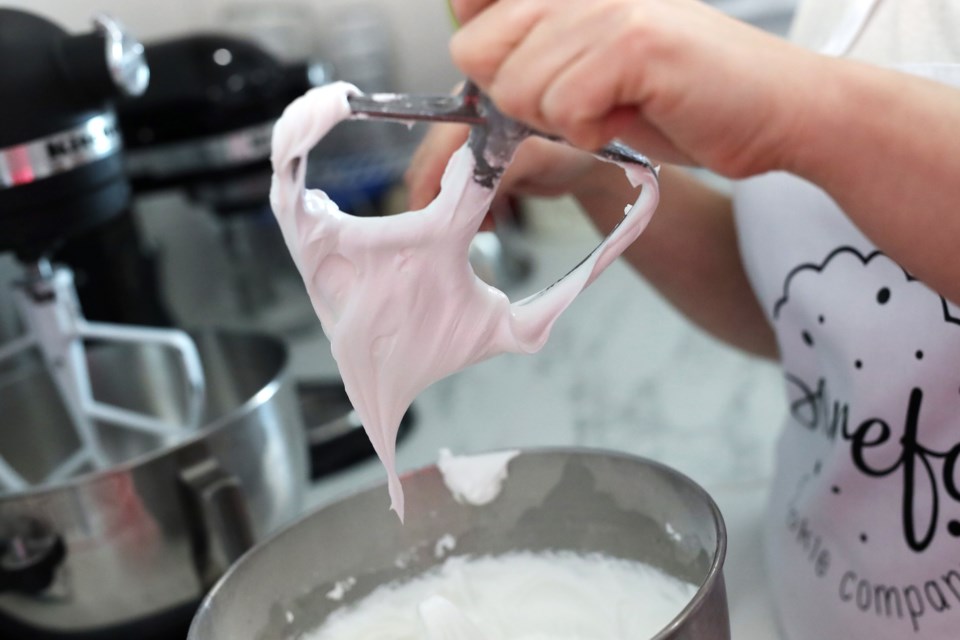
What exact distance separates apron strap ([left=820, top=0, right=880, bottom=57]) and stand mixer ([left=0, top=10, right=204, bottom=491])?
0.39 m

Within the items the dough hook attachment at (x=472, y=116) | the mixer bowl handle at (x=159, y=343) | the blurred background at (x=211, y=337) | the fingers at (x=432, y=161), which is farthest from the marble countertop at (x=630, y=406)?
the dough hook attachment at (x=472, y=116)

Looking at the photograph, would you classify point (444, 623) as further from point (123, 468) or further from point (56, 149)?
point (56, 149)

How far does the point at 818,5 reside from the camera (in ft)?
2.16

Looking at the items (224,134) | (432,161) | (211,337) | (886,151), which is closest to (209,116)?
(224,134)

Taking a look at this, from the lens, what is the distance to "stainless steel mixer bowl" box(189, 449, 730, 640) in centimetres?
41

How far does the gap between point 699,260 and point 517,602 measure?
0.29m

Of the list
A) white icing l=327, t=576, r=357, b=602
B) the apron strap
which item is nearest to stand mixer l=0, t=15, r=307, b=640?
white icing l=327, t=576, r=357, b=602

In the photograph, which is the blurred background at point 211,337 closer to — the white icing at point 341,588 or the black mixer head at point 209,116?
the black mixer head at point 209,116

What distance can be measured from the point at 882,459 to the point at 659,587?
15 centimetres

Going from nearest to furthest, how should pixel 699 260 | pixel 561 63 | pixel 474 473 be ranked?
pixel 561 63 → pixel 474 473 → pixel 699 260

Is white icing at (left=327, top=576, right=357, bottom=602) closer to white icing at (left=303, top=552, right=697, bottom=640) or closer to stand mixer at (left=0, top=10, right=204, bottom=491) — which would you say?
white icing at (left=303, top=552, right=697, bottom=640)

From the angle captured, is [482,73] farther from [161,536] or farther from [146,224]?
[146,224]

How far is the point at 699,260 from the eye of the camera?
679mm

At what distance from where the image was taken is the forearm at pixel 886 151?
38 cm
